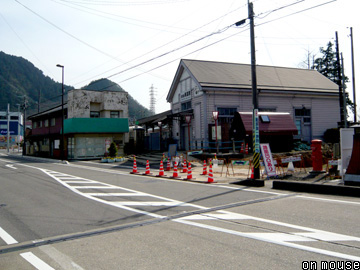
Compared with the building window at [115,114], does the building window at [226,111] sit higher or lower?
lower

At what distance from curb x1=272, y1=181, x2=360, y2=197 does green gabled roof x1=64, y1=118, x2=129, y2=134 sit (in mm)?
27155

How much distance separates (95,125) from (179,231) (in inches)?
→ 1229

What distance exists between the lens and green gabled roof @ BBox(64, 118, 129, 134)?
34.6m

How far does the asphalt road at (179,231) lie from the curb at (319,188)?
1.54 ft

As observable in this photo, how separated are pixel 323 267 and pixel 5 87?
166 meters

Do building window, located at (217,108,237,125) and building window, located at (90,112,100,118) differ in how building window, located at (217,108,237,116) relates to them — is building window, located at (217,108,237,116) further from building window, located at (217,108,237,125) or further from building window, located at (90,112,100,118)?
building window, located at (90,112,100,118)

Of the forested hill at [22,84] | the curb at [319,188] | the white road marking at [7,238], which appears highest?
the forested hill at [22,84]

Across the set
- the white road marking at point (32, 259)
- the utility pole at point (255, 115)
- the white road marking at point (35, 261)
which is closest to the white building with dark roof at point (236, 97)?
the utility pole at point (255, 115)

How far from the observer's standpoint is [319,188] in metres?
10.4

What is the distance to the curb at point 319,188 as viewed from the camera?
381 inches

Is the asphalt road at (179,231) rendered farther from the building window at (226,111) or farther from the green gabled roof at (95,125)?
the green gabled roof at (95,125)

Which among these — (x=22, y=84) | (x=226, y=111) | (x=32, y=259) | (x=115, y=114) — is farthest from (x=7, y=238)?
(x=22, y=84)

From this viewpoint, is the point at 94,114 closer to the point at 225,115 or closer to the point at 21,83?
the point at 225,115

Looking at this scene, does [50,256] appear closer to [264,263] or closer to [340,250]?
[264,263]
